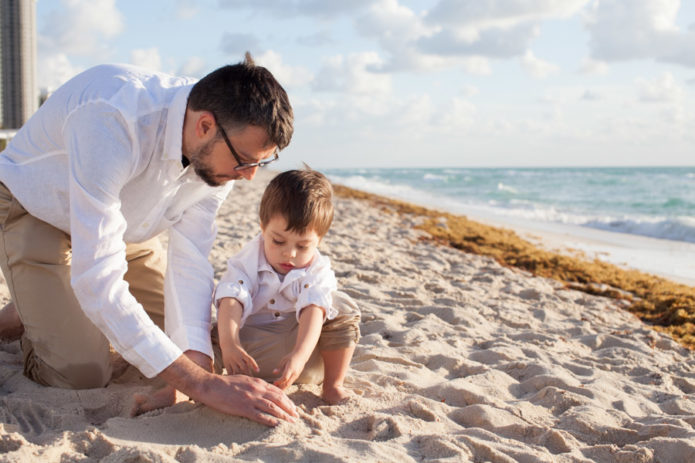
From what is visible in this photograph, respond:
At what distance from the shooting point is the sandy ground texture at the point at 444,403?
2020 millimetres

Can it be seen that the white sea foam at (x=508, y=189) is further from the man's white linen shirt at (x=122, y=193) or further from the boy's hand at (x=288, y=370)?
the boy's hand at (x=288, y=370)

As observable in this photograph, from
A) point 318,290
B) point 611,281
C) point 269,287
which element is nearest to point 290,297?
point 269,287

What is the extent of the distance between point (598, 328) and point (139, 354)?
3392 mm

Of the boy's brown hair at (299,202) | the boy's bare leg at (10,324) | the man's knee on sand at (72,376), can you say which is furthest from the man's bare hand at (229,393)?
the boy's bare leg at (10,324)

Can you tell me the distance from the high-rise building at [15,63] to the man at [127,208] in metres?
27.5

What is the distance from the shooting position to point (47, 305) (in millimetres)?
2670

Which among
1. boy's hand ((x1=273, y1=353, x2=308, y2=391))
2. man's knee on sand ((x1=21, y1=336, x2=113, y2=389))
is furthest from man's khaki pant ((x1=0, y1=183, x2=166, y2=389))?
boy's hand ((x1=273, y1=353, x2=308, y2=391))

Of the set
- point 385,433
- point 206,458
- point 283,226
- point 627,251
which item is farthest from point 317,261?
point 627,251

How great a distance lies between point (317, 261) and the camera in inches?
109

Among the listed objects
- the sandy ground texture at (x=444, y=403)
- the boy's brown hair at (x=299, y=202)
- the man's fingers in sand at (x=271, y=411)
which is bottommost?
the sandy ground texture at (x=444, y=403)

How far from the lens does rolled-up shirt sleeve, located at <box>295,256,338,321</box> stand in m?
2.55

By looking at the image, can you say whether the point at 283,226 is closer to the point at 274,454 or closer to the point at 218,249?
the point at 274,454

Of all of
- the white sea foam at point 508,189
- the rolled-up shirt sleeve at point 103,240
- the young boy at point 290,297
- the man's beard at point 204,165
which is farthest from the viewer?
the white sea foam at point 508,189

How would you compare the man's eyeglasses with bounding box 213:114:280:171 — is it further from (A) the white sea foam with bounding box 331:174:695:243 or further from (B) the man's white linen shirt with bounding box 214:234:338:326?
(A) the white sea foam with bounding box 331:174:695:243
